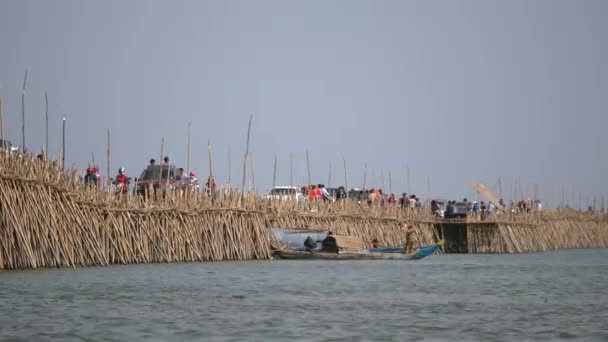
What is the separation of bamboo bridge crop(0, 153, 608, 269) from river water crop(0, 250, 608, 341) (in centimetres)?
79

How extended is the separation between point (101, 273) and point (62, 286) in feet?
14.6

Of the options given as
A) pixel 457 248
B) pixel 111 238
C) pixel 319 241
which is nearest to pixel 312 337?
pixel 111 238

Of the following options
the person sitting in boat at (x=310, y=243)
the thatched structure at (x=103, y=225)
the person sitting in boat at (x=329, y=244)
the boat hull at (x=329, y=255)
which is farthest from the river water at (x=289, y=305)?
the person sitting in boat at (x=310, y=243)

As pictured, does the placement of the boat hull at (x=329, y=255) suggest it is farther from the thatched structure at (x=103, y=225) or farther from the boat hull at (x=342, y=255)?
the thatched structure at (x=103, y=225)

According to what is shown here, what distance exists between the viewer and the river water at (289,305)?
61.1 ft

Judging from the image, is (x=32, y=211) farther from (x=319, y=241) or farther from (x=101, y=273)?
(x=319, y=241)

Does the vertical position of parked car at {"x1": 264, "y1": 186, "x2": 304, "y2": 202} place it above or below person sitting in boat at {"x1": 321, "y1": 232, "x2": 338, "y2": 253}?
above

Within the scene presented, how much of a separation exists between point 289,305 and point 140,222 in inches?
473

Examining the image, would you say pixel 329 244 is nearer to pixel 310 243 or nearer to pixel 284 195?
pixel 310 243

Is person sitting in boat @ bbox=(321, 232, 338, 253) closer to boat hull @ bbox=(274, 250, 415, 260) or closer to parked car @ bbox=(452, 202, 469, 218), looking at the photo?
boat hull @ bbox=(274, 250, 415, 260)

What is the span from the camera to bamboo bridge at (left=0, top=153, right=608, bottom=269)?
93.5 feet

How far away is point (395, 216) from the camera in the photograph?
52.9 meters

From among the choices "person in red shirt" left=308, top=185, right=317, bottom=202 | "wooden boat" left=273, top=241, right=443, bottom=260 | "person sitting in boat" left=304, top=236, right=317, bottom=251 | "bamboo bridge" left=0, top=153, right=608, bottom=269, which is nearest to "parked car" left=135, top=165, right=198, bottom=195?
"bamboo bridge" left=0, top=153, right=608, bottom=269

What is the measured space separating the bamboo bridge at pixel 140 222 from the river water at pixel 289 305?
79 centimetres
